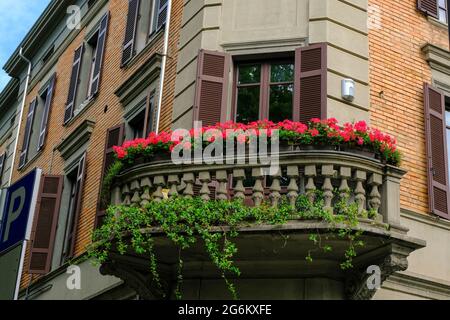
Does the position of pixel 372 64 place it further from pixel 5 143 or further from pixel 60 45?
pixel 5 143

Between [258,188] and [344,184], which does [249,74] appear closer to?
[258,188]

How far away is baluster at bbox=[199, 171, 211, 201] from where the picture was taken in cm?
933

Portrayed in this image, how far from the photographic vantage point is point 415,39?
39.9 ft

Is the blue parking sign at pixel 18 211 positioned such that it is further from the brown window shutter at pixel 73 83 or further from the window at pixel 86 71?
the brown window shutter at pixel 73 83

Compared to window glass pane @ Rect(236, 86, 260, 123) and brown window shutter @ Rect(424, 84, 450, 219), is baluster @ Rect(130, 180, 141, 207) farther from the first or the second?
brown window shutter @ Rect(424, 84, 450, 219)

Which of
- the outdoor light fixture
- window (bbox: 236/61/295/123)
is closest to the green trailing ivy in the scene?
the outdoor light fixture

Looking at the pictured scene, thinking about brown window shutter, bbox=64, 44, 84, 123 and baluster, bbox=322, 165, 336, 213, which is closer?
baluster, bbox=322, 165, 336, 213

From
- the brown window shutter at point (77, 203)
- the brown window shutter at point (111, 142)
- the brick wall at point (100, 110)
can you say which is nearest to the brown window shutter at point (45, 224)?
the brown window shutter at point (77, 203)

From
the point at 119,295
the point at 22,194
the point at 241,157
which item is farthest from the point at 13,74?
the point at 22,194

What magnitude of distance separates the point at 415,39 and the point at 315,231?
5.01m

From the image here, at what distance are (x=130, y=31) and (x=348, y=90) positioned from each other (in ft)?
20.1

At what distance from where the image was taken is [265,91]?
11.4m

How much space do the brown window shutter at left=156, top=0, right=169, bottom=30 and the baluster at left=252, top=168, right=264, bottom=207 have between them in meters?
5.47

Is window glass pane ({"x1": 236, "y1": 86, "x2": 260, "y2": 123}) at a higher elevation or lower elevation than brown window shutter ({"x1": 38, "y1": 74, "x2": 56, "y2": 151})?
lower
